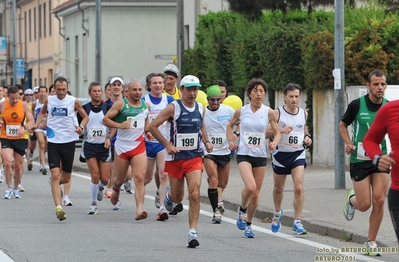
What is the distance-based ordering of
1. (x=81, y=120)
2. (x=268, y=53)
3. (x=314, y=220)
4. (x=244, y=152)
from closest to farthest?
(x=244, y=152) → (x=314, y=220) → (x=81, y=120) → (x=268, y=53)

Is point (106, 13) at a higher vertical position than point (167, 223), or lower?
higher

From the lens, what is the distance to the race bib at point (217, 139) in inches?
587

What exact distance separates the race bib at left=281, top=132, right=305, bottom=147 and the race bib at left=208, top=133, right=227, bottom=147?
1.96m

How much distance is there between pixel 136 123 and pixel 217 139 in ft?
3.95

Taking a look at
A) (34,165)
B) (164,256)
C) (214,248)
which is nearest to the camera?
(164,256)

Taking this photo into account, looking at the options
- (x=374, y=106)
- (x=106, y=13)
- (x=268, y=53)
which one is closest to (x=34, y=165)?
(x=268, y=53)

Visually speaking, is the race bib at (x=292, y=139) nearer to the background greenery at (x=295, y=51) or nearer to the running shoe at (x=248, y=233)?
the running shoe at (x=248, y=233)

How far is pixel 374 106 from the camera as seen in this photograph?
37.1 feet

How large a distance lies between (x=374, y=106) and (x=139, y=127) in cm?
416

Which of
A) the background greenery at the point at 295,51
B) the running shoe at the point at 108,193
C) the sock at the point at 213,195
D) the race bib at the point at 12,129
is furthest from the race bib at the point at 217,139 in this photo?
the background greenery at the point at 295,51

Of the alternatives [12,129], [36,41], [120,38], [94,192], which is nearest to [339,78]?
[94,192]

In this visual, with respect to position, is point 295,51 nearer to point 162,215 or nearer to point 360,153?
point 162,215

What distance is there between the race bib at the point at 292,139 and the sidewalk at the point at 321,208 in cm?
114

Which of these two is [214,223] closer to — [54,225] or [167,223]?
[167,223]
